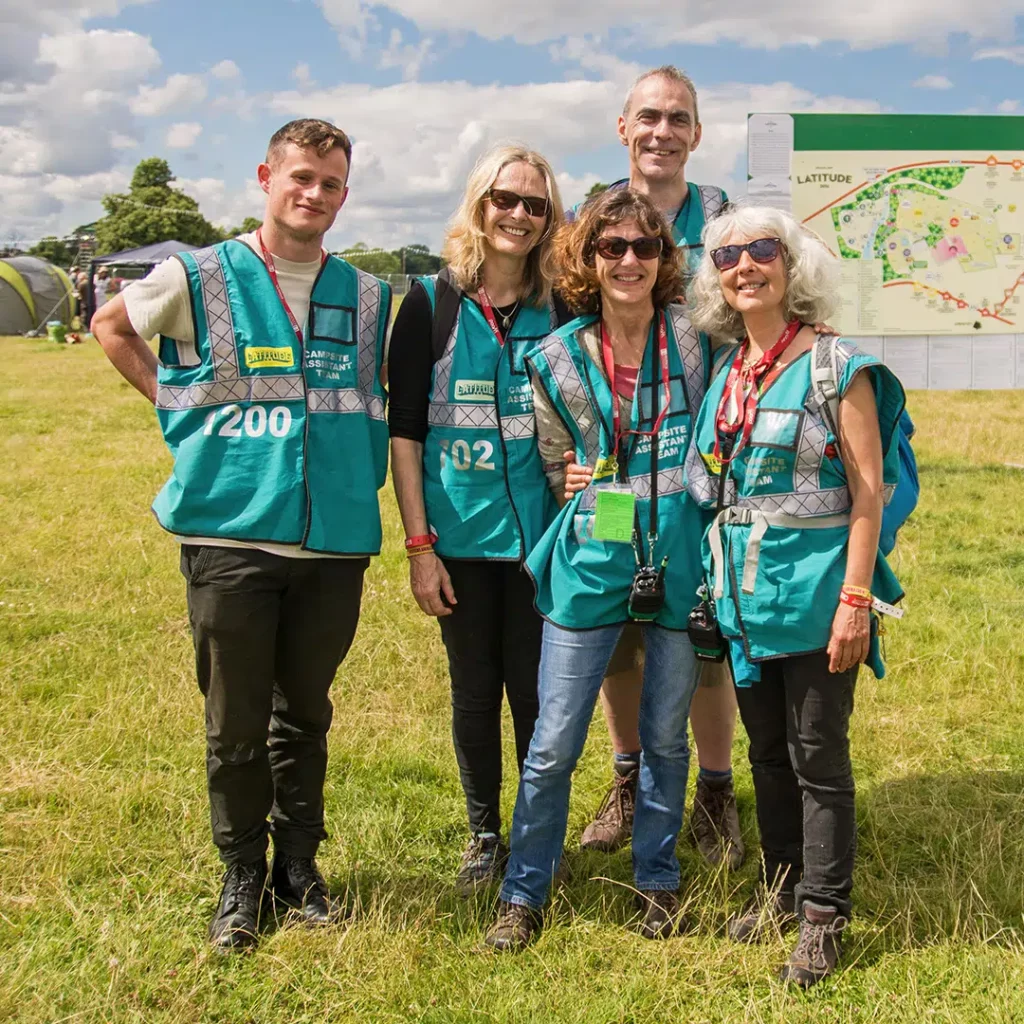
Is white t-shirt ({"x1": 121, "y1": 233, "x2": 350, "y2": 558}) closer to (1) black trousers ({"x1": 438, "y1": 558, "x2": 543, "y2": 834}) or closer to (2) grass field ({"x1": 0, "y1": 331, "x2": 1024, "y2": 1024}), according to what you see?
(1) black trousers ({"x1": 438, "y1": 558, "x2": 543, "y2": 834})

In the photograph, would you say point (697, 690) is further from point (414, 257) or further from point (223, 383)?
point (414, 257)

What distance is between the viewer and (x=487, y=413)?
10.7ft

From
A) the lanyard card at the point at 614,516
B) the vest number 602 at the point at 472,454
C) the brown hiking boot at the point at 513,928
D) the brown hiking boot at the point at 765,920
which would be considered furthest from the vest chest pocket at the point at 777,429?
the brown hiking boot at the point at 513,928

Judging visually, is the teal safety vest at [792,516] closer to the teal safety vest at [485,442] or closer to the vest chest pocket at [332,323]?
the teal safety vest at [485,442]

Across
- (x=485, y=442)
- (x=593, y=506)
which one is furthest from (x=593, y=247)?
(x=593, y=506)

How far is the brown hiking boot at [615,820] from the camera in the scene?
3.88 metres

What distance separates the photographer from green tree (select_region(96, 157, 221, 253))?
68.2m

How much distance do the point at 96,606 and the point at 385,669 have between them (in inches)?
88.7

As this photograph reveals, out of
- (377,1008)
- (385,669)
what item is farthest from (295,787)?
(385,669)

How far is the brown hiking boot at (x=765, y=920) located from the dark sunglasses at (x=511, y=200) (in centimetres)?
233

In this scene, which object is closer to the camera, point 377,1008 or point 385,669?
point 377,1008

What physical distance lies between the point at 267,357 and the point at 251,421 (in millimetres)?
201

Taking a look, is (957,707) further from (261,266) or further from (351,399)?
(261,266)

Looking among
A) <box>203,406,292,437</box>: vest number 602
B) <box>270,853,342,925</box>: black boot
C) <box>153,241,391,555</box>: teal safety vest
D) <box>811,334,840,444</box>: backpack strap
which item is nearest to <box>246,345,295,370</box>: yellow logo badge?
<box>153,241,391,555</box>: teal safety vest
